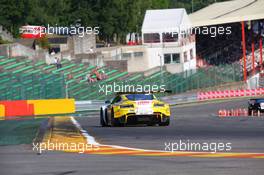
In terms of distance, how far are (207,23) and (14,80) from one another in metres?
29.6

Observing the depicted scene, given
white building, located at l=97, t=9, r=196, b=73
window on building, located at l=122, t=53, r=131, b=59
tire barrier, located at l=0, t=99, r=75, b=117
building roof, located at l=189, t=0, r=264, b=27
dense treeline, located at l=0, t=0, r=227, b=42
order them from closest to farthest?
tire barrier, located at l=0, t=99, r=75, b=117, window on building, located at l=122, t=53, r=131, b=59, white building, located at l=97, t=9, r=196, b=73, building roof, located at l=189, t=0, r=264, b=27, dense treeline, located at l=0, t=0, r=227, b=42

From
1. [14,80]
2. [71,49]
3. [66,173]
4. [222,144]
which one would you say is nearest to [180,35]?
[71,49]

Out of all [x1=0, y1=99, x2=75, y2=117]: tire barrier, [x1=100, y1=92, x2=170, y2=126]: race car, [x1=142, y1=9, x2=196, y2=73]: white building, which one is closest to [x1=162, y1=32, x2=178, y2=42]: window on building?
[x1=142, y1=9, x2=196, y2=73]: white building

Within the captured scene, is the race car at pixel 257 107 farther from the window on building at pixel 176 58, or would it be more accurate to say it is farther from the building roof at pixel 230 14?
the building roof at pixel 230 14

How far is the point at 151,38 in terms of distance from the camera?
70938 millimetres

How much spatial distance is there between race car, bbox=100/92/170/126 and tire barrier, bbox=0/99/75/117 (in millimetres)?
18737

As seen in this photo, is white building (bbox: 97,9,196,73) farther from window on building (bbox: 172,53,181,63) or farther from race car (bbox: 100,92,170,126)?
race car (bbox: 100,92,170,126)

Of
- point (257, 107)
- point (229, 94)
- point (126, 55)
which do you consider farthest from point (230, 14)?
point (257, 107)

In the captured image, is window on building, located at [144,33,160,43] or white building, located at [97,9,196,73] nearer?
white building, located at [97,9,196,73]

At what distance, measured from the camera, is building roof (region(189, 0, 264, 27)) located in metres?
71.4

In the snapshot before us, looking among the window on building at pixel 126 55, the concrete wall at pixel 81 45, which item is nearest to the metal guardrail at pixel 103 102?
the window on building at pixel 126 55

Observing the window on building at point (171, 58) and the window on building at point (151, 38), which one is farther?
the window on building at point (151, 38)

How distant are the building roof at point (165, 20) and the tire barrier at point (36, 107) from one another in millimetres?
25126

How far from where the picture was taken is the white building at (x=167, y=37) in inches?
2724
